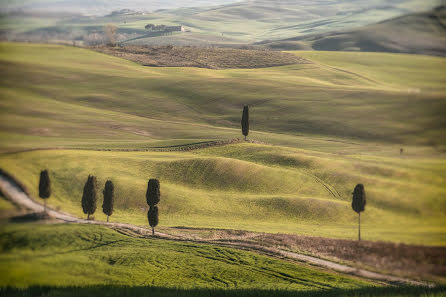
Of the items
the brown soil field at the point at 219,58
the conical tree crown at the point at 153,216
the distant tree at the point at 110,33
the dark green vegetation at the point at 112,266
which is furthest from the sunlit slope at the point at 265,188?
the brown soil field at the point at 219,58

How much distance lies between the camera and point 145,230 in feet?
31.2

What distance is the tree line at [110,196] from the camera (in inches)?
353

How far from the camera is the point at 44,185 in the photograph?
8.99m

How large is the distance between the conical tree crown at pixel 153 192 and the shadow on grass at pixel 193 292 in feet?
6.19

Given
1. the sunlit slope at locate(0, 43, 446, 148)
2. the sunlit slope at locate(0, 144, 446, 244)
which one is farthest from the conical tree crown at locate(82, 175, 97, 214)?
the sunlit slope at locate(0, 43, 446, 148)

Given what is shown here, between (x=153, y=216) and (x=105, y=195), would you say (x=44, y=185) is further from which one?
(x=153, y=216)

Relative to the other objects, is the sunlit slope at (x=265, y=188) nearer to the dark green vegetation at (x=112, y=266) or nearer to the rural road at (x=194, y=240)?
the rural road at (x=194, y=240)

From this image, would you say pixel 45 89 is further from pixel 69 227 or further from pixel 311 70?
pixel 311 70

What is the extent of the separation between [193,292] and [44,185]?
3.21m

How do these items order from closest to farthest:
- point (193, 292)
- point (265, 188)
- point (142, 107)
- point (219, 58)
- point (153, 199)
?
point (193, 292) < point (153, 199) < point (265, 188) < point (142, 107) < point (219, 58)

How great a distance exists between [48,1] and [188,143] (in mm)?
4503

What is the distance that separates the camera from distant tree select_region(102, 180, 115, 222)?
9.45 m

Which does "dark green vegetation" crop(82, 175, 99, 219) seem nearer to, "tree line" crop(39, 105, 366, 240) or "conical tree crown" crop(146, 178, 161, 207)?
"tree line" crop(39, 105, 366, 240)

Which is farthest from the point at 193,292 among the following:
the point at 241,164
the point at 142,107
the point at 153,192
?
the point at 142,107
